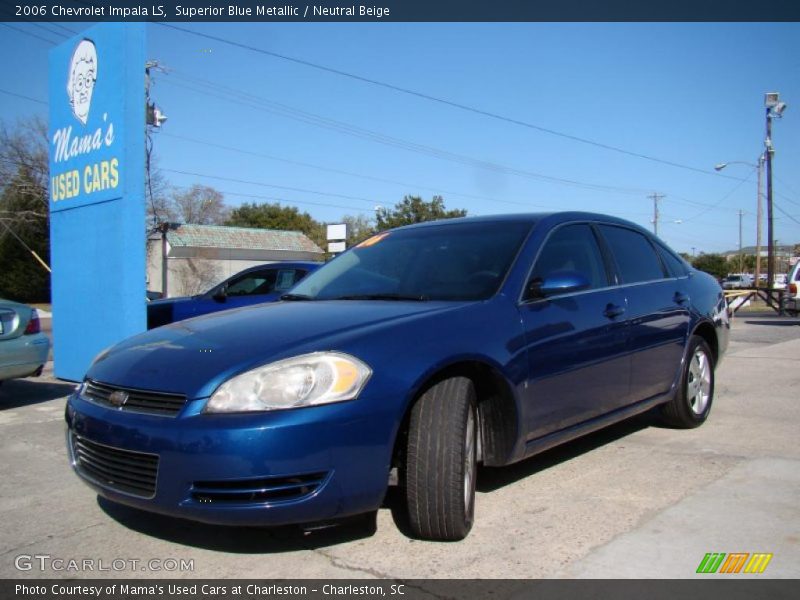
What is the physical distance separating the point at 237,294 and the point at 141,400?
6.42 m

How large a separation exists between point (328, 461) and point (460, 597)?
2.32 ft

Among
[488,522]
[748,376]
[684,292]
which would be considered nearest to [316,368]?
[488,522]

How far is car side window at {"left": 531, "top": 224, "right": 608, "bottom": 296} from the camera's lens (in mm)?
3853

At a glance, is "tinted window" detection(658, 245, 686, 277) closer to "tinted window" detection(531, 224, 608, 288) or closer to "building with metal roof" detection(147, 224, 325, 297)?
"tinted window" detection(531, 224, 608, 288)

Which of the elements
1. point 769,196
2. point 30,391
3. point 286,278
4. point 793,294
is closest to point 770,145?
point 769,196

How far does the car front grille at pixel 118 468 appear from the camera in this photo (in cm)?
273

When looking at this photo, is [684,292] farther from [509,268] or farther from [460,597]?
[460,597]

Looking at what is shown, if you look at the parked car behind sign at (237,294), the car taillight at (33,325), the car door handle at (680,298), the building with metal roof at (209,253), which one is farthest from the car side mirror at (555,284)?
the building with metal roof at (209,253)

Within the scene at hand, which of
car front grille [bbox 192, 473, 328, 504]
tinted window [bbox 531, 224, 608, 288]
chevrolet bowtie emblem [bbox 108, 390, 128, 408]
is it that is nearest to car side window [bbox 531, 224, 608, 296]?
tinted window [bbox 531, 224, 608, 288]

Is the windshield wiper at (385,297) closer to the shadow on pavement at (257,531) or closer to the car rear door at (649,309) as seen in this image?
the shadow on pavement at (257,531)

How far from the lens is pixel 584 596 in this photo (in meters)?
2.57

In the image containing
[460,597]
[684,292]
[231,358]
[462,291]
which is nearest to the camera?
[460,597]

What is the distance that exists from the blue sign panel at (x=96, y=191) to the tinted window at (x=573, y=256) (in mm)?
4883

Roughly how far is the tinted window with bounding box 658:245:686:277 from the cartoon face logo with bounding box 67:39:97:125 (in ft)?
20.7
